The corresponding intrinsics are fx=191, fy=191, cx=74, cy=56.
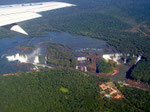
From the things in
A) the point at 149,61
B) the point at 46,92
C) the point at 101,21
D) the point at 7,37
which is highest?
the point at 101,21

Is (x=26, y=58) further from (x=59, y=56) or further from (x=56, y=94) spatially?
(x=56, y=94)

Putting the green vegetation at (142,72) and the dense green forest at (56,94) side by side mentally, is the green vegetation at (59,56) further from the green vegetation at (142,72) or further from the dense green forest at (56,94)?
the green vegetation at (142,72)

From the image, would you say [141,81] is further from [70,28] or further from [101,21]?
[101,21]

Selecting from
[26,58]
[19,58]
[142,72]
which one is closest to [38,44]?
[26,58]

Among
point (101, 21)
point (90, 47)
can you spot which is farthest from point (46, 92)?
point (101, 21)

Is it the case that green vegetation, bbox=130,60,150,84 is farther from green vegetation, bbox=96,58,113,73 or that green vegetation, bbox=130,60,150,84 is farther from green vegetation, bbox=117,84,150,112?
green vegetation, bbox=96,58,113,73

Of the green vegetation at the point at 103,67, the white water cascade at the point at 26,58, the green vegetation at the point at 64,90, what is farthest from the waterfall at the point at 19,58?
the green vegetation at the point at 103,67
